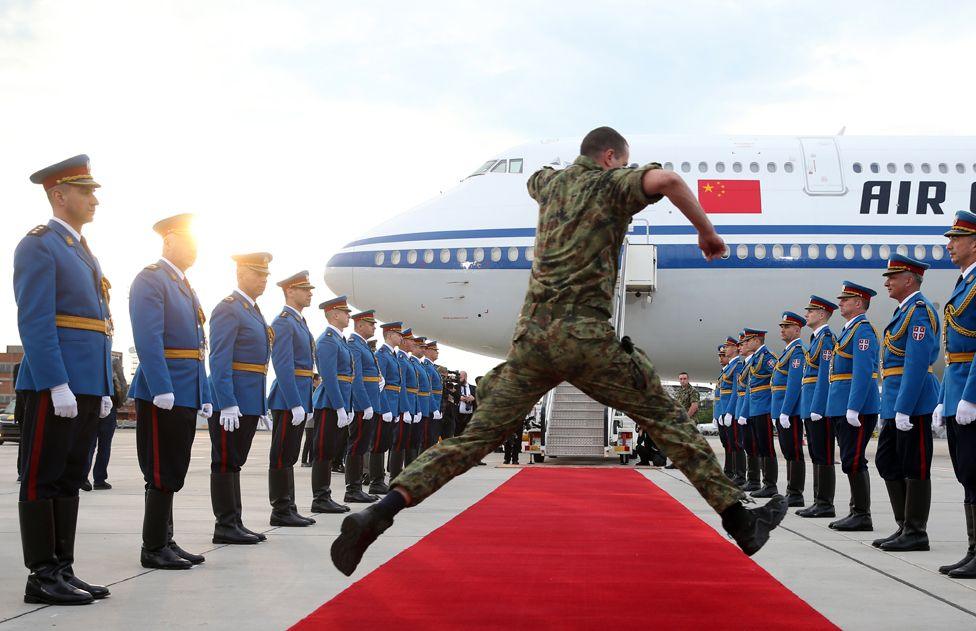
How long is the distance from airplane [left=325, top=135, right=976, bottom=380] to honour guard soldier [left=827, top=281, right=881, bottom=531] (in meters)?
8.38

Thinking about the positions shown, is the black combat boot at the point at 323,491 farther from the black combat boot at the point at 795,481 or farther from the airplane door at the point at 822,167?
the airplane door at the point at 822,167

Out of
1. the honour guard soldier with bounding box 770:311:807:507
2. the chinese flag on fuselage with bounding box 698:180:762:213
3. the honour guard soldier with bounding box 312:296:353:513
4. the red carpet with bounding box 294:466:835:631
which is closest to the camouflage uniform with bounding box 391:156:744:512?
the red carpet with bounding box 294:466:835:631

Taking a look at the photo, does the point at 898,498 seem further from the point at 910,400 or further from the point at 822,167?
the point at 822,167

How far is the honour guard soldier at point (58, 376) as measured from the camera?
394 centimetres

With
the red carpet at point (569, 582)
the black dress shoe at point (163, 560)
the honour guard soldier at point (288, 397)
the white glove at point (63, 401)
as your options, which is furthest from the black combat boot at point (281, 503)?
the white glove at point (63, 401)

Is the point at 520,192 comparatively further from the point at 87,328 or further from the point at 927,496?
the point at 87,328

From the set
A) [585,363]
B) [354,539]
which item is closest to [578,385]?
[585,363]

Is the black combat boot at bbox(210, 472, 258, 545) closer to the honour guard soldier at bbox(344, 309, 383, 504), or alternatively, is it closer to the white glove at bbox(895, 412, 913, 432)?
the honour guard soldier at bbox(344, 309, 383, 504)

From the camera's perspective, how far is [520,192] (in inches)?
641

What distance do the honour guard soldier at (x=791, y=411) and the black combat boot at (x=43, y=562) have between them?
6.22 m

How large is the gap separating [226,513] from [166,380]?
1374 millimetres

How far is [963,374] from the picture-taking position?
16.4 feet

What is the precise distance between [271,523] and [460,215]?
10.0m

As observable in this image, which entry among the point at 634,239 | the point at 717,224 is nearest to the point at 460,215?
the point at 634,239
